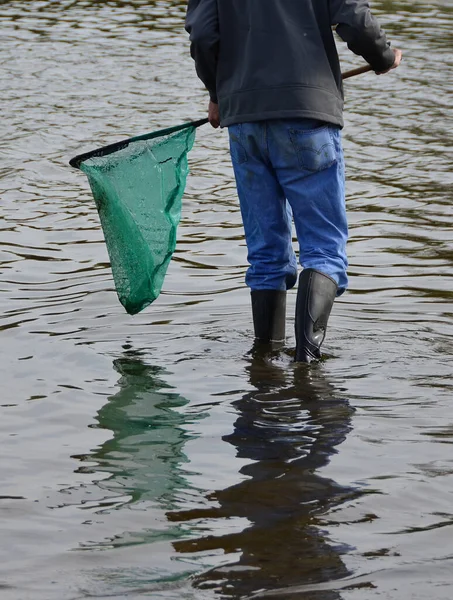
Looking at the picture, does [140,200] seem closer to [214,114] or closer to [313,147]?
[214,114]

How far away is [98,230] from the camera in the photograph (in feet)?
27.3

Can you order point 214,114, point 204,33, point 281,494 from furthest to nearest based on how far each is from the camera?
point 214,114 → point 204,33 → point 281,494

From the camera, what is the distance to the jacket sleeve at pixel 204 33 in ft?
17.8

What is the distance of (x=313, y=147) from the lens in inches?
212

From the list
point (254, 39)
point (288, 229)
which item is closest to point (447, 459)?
point (288, 229)

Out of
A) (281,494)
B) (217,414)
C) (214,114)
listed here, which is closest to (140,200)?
(214,114)

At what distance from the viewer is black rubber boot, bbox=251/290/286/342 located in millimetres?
5832

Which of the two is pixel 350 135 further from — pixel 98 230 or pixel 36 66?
pixel 36 66

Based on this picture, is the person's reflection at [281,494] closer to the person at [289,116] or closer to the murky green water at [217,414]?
the murky green water at [217,414]

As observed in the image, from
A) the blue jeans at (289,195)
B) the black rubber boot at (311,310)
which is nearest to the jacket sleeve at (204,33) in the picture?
the blue jeans at (289,195)

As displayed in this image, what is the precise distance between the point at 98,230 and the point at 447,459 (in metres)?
4.44

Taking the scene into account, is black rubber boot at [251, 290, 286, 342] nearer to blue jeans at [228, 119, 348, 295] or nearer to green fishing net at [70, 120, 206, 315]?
blue jeans at [228, 119, 348, 295]

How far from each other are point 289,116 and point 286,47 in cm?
30

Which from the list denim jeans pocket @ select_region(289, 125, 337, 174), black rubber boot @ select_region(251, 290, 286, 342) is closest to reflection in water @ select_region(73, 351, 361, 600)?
black rubber boot @ select_region(251, 290, 286, 342)
